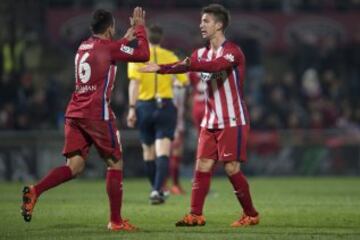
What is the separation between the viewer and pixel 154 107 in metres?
14.4

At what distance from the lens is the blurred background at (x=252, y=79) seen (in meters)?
21.4

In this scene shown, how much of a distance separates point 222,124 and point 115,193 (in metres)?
1.32

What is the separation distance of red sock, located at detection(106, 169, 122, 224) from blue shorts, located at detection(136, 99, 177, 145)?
4.09 m

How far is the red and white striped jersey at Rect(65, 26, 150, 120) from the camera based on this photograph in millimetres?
10227

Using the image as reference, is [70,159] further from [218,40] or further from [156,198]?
[156,198]

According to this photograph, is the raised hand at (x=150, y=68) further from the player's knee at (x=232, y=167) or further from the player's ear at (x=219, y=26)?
the player's knee at (x=232, y=167)

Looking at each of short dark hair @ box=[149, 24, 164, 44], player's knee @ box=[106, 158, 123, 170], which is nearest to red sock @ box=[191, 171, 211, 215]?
player's knee @ box=[106, 158, 123, 170]

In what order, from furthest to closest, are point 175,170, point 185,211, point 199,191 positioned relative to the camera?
point 175,170
point 185,211
point 199,191

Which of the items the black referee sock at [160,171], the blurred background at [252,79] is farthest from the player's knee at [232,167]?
the blurred background at [252,79]

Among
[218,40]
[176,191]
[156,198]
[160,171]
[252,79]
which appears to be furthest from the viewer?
[252,79]

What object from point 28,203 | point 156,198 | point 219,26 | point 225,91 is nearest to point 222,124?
point 225,91

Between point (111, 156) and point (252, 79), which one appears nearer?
point (111, 156)

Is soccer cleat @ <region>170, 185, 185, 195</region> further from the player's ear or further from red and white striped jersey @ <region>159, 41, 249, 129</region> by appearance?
the player's ear

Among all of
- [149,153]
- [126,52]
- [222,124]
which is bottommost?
[149,153]
